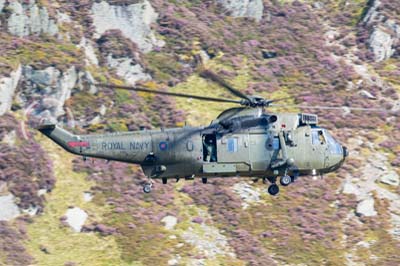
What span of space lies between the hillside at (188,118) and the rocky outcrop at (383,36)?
4.0 inches

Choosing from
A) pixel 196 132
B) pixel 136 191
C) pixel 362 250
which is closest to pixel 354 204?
pixel 362 250

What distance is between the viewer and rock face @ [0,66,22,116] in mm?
56075

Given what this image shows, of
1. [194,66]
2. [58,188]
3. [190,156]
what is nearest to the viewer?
[190,156]

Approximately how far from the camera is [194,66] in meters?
66.6

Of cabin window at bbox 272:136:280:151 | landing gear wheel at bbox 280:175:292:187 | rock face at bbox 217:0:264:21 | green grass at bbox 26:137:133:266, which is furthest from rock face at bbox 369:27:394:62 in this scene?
landing gear wheel at bbox 280:175:292:187

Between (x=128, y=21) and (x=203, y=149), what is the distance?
32891mm

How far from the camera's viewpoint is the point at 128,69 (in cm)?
6456

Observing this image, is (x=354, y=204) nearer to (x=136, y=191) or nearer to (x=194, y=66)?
(x=136, y=191)

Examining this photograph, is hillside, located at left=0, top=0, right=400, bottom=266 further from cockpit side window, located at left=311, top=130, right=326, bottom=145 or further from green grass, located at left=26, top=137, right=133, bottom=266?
cockpit side window, located at left=311, top=130, right=326, bottom=145

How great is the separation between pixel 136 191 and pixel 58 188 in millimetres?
4397

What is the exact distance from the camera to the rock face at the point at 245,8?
72688 mm

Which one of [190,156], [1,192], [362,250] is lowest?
[362,250]

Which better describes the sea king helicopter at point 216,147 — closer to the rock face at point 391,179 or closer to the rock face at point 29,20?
the rock face at point 391,179

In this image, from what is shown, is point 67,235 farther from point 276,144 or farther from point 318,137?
point 318,137
